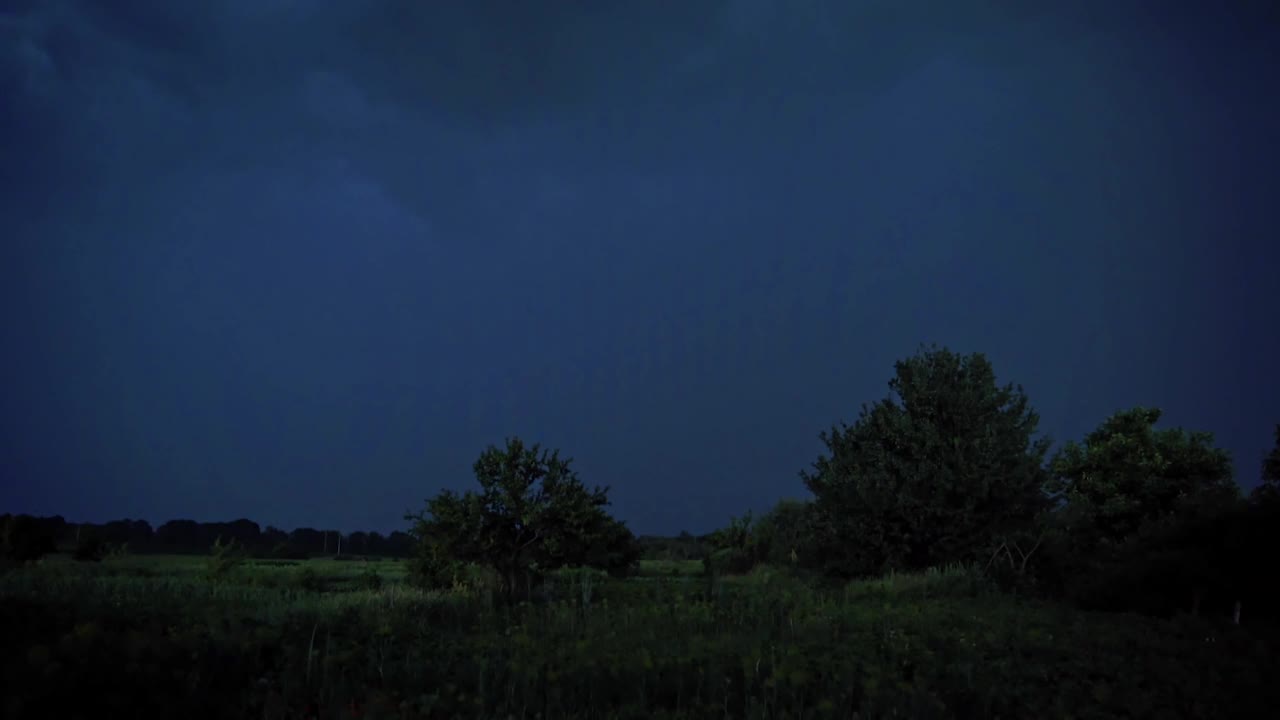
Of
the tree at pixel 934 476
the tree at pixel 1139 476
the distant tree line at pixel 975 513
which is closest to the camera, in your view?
the distant tree line at pixel 975 513

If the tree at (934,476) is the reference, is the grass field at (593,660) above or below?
below

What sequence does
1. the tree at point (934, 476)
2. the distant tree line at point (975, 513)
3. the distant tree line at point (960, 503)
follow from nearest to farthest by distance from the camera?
the distant tree line at point (975, 513)
the distant tree line at point (960, 503)
the tree at point (934, 476)

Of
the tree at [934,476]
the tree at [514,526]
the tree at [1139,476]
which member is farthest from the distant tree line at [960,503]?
the tree at [514,526]

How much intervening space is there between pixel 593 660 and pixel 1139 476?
23.5m

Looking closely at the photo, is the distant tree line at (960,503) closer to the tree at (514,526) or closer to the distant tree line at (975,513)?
the distant tree line at (975,513)

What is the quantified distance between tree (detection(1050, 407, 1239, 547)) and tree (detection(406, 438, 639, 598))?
16.7 m

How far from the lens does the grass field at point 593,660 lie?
4.97 metres

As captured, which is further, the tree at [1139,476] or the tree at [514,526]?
the tree at [1139,476]

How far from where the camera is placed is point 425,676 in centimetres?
623

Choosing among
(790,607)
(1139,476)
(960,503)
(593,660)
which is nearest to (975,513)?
(960,503)

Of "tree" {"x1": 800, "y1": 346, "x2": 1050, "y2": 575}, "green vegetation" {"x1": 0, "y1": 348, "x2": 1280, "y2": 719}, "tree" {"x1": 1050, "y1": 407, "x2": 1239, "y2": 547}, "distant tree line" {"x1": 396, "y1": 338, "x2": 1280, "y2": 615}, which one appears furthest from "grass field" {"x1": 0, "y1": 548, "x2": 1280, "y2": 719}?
"tree" {"x1": 1050, "y1": 407, "x2": 1239, "y2": 547}

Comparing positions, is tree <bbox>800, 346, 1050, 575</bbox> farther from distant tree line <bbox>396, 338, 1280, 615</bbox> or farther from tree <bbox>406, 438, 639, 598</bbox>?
tree <bbox>406, 438, 639, 598</bbox>

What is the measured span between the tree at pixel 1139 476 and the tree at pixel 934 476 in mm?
6512

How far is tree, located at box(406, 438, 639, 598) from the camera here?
13.4 m
